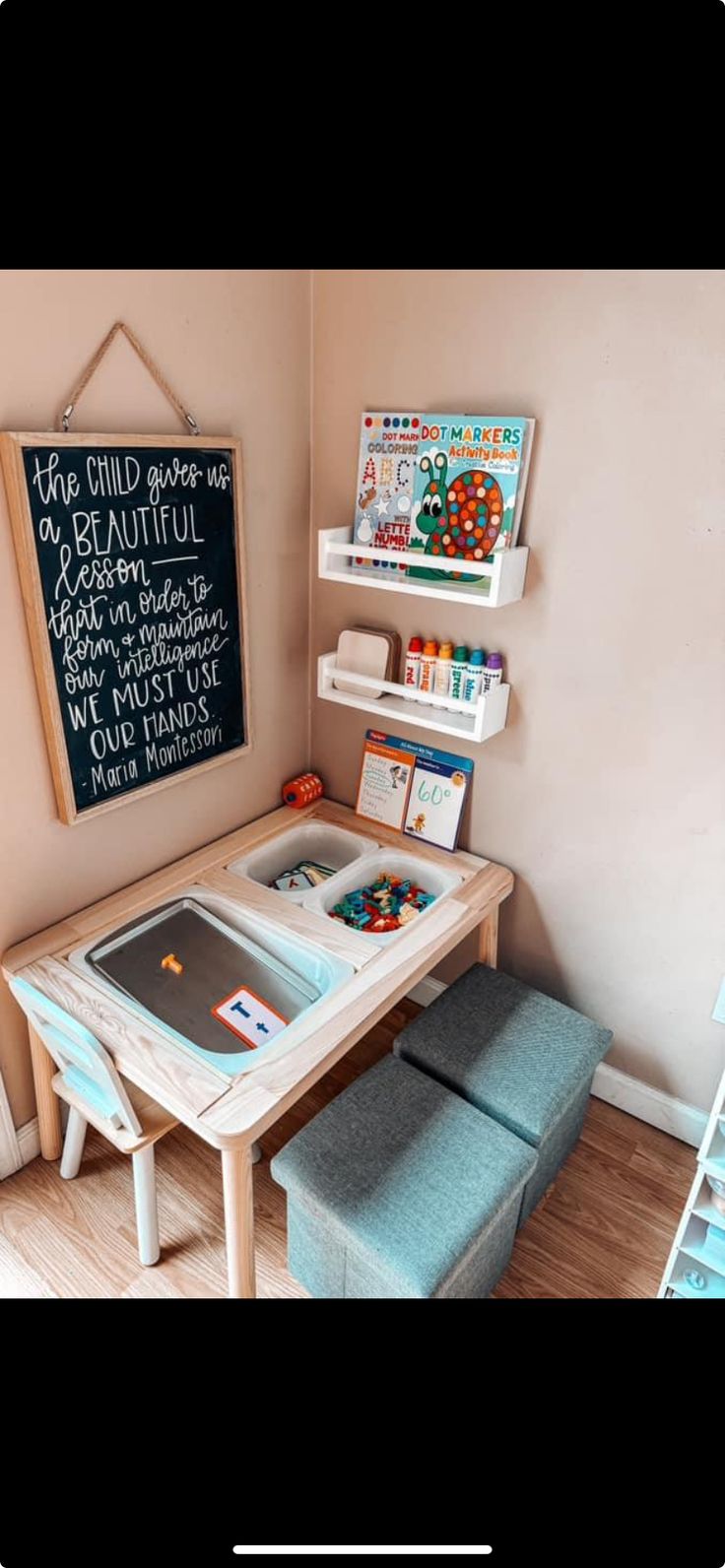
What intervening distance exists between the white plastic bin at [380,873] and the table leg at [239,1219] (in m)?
0.57

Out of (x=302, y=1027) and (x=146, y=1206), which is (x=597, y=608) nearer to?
(x=302, y=1027)

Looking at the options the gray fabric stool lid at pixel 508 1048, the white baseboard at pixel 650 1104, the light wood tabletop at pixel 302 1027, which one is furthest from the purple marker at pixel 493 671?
the white baseboard at pixel 650 1104

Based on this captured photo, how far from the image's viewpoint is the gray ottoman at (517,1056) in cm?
158

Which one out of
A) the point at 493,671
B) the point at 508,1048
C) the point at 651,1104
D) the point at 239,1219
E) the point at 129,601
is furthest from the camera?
the point at 651,1104

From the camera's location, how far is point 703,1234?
142 cm

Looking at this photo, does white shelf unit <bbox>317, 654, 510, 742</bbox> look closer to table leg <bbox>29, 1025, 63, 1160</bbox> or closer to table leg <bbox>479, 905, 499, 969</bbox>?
table leg <bbox>479, 905, 499, 969</bbox>

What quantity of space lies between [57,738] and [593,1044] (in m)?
1.24

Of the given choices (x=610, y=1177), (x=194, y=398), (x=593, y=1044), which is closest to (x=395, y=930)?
(x=593, y=1044)

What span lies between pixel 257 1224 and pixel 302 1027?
54cm

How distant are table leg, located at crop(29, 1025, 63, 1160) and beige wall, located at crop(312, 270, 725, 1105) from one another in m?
1.07

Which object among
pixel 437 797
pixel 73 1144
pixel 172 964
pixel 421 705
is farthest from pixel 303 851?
pixel 73 1144

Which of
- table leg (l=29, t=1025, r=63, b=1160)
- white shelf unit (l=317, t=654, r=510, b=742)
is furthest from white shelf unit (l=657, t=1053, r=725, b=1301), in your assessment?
table leg (l=29, t=1025, r=63, b=1160)

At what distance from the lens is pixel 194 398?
164 centimetres

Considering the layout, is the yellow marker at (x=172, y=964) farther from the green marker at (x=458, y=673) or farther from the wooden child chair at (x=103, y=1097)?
the green marker at (x=458, y=673)
